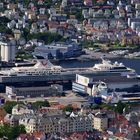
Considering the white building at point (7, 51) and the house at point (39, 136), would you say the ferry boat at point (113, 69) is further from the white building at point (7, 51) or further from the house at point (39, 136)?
the house at point (39, 136)

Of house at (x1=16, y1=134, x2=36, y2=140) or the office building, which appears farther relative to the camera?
the office building

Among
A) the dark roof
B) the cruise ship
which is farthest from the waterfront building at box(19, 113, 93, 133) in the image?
the cruise ship

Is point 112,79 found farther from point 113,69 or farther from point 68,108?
point 68,108

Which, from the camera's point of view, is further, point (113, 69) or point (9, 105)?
point (113, 69)

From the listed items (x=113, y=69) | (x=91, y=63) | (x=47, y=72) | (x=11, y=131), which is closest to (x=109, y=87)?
(x=47, y=72)

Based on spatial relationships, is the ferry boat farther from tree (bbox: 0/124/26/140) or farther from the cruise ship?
tree (bbox: 0/124/26/140)

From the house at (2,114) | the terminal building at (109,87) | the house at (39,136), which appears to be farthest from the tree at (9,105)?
the house at (39,136)

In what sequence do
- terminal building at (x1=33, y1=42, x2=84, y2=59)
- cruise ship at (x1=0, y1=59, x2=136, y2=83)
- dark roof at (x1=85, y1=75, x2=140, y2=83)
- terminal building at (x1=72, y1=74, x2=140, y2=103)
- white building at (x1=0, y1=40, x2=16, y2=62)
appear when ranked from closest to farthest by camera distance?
terminal building at (x1=72, y1=74, x2=140, y2=103) → dark roof at (x1=85, y1=75, x2=140, y2=83) → cruise ship at (x1=0, y1=59, x2=136, y2=83) → white building at (x1=0, y1=40, x2=16, y2=62) → terminal building at (x1=33, y1=42, x2=84, y2=59)
